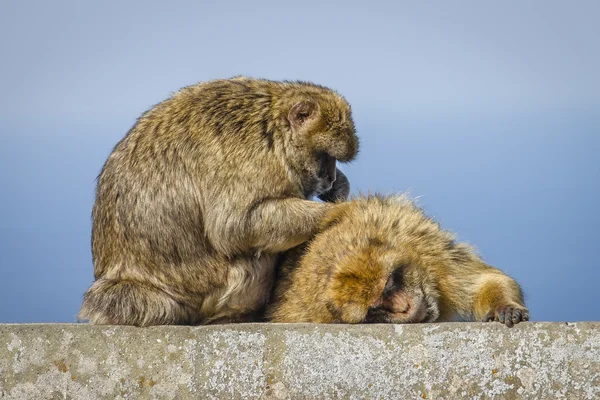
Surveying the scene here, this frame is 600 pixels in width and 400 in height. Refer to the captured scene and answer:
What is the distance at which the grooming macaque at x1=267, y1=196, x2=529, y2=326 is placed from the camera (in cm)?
453

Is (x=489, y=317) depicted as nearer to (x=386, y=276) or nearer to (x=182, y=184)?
(x=386, y=276)

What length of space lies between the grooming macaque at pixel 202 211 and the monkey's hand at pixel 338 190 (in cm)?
45

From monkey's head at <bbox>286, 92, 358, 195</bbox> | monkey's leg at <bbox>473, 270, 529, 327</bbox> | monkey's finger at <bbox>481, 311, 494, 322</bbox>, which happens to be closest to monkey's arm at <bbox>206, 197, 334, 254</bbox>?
monkey's head at <bbox>286, 92, 358, 195</bbox>

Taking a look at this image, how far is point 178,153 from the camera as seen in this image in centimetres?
538

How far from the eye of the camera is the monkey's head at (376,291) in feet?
14.8

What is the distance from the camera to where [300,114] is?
224 inches

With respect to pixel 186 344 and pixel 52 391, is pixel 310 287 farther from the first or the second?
pixel 52 391

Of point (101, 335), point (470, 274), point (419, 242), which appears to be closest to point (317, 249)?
point (419, 242)

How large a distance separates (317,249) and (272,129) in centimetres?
103

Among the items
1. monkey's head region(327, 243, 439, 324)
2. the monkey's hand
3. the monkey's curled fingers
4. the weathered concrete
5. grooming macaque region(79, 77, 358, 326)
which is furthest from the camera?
the monkey's hand

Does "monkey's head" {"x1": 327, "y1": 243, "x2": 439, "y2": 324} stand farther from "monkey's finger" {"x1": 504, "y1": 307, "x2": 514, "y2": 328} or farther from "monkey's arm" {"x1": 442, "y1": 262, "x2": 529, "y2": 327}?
"monkey's finger" {"x1": 504, "y1": 307, "x2": 514, "y2": 328}

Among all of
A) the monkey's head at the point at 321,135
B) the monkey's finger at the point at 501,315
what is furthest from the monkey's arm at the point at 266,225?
the monkey's finger at the point at 501,315

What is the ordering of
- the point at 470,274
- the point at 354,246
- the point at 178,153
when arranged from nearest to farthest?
the point at 354,246 < the point at 470,274 < the point at 178,153

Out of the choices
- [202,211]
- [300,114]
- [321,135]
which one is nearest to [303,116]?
[300,114]
